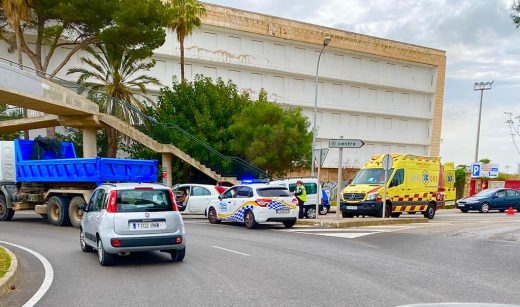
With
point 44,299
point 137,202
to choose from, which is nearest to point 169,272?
point 137,202

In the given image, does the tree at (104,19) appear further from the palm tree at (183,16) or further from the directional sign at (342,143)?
the directional sign at (342,143)

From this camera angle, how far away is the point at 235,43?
53.0m

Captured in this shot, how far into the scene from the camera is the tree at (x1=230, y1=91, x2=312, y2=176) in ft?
102

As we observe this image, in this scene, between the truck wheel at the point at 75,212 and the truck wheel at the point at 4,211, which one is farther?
the truck wheel at the point at 4,211

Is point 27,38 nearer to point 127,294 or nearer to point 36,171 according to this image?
point 36,171

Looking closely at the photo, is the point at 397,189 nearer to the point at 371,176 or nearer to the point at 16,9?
the point at 371,176

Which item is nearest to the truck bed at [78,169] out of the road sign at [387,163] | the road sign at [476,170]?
the road sign at [387,163]

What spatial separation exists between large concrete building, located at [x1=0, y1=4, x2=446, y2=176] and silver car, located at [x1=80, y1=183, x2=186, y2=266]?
36.9 metres

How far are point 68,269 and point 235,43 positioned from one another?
148ft

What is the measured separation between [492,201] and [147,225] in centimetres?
2778

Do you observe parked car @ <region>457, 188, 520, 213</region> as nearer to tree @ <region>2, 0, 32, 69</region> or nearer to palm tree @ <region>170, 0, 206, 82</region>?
palm tree @ <region>170, 0, 206, 82</region>

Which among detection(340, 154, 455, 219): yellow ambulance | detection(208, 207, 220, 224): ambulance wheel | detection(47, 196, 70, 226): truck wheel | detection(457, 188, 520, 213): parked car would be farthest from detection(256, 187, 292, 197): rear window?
detection(457, 188, 520, 213): parked car

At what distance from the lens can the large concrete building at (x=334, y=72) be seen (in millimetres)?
51688

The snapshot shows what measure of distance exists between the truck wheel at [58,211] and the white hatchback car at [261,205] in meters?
5.63
